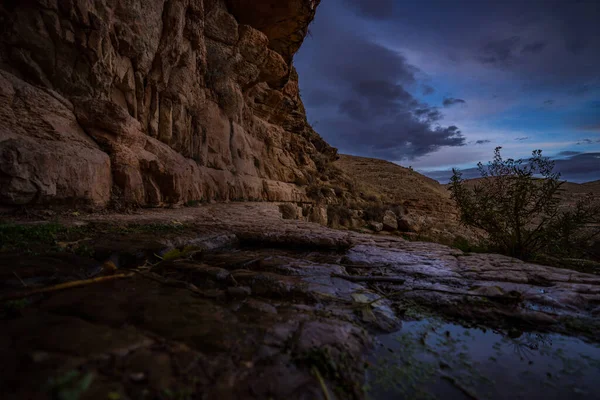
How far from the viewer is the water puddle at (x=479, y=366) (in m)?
1.43

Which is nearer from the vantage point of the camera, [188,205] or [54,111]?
[54,111]

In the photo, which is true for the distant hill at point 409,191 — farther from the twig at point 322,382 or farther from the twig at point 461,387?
the twig at point 322,382

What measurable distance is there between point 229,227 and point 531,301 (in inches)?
182

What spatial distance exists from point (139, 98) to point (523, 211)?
9675 mm

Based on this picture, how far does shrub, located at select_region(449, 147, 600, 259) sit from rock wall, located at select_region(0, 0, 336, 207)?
7.50 metres

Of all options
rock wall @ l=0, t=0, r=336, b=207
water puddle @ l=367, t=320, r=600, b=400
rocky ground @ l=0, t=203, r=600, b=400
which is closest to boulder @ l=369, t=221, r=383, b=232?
rock wall @ l=0, t=0, r=336, b=207

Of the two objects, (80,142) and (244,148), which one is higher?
(244,148)

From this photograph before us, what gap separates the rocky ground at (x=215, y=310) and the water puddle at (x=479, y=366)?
5.2 inches

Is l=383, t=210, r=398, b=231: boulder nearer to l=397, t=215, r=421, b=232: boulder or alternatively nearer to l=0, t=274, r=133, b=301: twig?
l=397, t=215, r=421, b=232: boulder

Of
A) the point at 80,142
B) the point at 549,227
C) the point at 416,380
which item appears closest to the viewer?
the point at 416,380

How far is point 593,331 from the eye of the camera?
2031 mm

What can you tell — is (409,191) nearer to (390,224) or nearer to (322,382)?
(390,224)

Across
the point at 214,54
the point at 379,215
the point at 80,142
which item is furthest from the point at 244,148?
the point at 379,215

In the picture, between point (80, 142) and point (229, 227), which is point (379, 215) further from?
point (80, 142)
